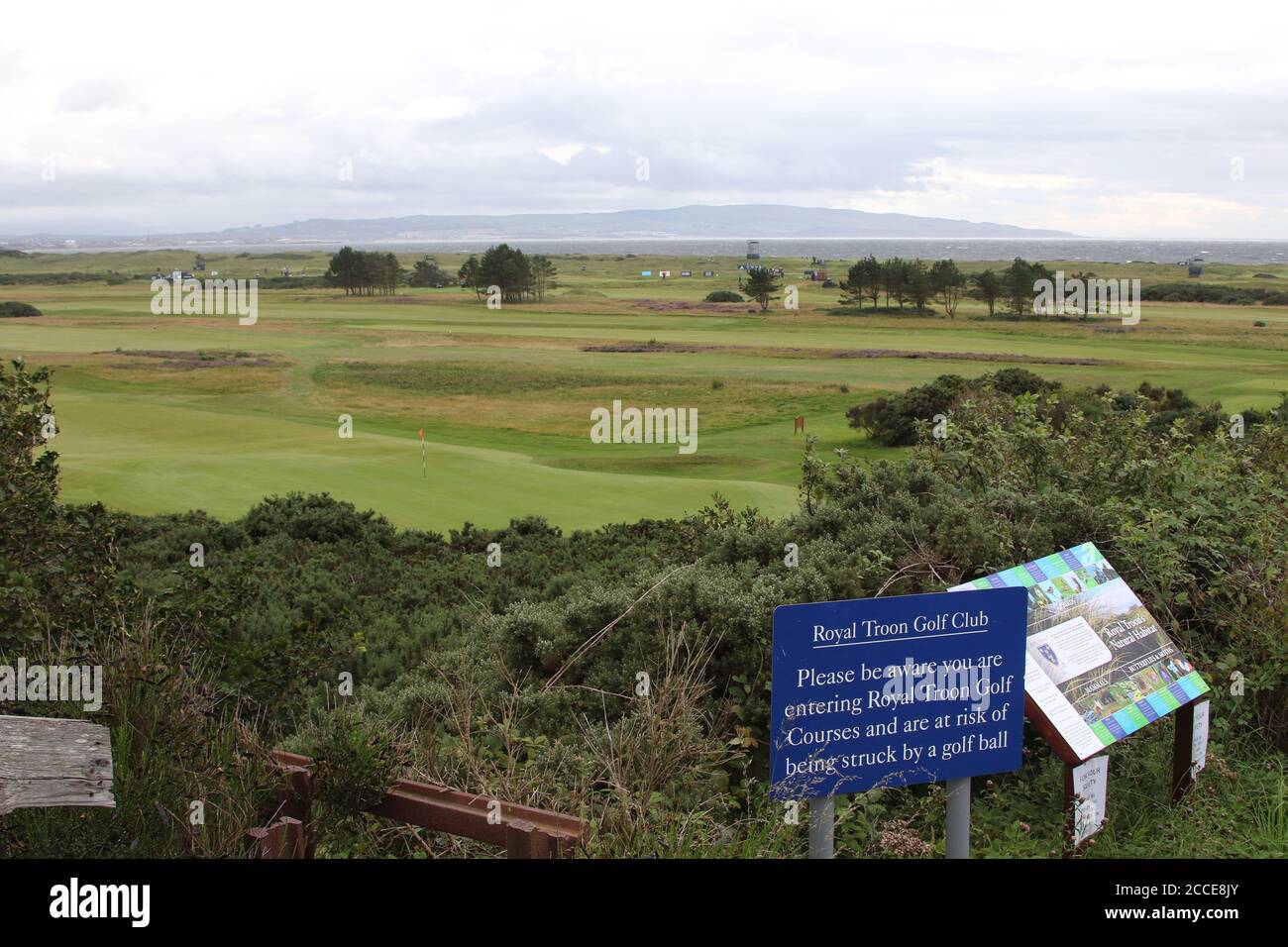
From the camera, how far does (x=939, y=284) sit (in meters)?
35.6

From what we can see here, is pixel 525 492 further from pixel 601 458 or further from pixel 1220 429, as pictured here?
pixel 1220 429

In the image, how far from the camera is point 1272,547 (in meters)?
6.79

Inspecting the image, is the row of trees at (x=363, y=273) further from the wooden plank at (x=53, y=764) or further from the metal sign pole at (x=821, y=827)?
the metal sign pole at (x=821, y=827)

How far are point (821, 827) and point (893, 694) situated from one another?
0.53 m

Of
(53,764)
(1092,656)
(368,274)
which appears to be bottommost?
(1092,656)

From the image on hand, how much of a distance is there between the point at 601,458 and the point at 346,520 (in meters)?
9.02

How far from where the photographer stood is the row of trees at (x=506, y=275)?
134 ft

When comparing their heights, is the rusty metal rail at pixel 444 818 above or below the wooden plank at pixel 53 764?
below

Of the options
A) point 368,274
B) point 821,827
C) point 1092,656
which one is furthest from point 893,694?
point 368,274

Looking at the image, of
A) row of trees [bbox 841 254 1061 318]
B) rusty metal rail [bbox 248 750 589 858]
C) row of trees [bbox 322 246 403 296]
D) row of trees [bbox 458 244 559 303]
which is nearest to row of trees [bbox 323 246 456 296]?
row of trees [bbox 322 246 403 296]

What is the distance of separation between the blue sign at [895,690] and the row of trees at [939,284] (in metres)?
32.3

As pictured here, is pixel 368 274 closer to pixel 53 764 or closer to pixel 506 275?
pixel 506 275

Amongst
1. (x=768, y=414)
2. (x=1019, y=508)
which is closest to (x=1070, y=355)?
(x=768, y=414)

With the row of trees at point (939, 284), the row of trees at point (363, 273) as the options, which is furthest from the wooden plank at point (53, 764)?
the row of trees at point (363, 273)
